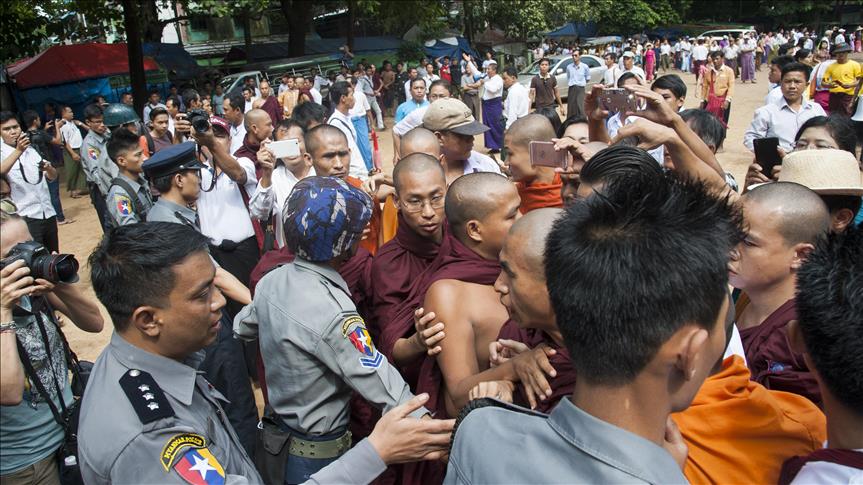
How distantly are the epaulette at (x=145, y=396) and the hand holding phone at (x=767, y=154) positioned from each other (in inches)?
143

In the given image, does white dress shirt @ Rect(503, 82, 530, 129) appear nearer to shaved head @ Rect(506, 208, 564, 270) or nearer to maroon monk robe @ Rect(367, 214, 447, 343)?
maroon monk robe @ Rect(367, 214, 447, 343)

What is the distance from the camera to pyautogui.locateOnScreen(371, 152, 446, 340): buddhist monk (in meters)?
2.69

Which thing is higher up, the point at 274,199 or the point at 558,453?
the point at 558,453

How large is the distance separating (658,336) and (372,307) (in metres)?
1.86

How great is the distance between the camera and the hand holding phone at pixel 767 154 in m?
3.71

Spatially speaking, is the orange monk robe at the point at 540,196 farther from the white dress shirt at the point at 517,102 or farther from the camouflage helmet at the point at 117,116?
the white dress shirt at the point at 517,102

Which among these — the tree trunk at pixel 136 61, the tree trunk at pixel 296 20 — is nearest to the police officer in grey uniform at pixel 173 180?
the tree trunk at pixel 136 61

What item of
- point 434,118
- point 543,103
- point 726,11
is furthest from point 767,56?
point 434,118

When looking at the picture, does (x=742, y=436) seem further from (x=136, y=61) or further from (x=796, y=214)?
(x=136, y=61)

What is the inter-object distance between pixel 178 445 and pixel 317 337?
564 mm

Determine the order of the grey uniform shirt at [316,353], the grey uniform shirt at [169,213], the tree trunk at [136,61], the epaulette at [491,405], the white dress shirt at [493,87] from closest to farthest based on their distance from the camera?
the epaulette at [491,405] → the grey uniform shirt at [316,353] → the grey uniform shirt at [169,213] → the white dress shirt at [493,87] → the tree trunk at [136,61]

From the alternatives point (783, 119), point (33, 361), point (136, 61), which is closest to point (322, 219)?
point (33, 361)

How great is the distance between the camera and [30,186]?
5.66 m

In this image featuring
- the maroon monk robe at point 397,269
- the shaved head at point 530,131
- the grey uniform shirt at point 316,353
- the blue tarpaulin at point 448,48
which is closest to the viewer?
the grey uniform shirt at point 316,353
